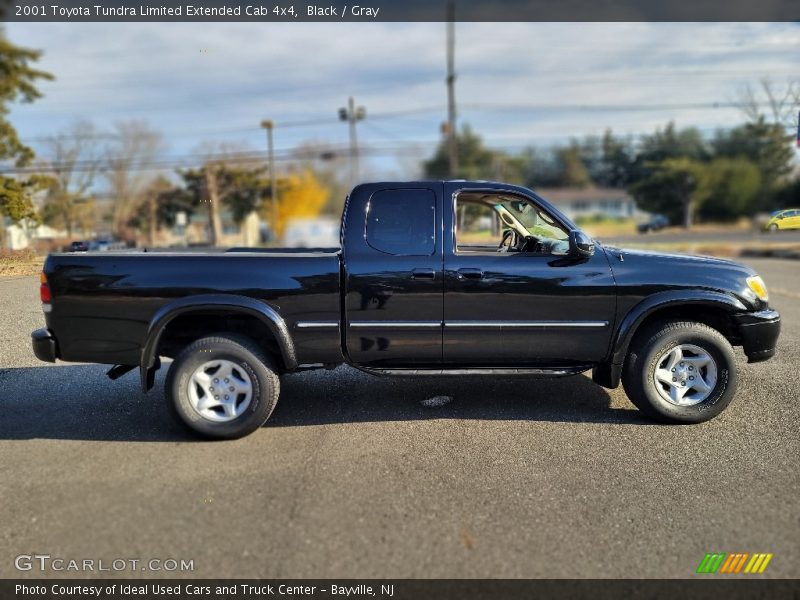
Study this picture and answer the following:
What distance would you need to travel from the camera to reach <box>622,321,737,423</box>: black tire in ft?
14.4

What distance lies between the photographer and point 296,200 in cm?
3675

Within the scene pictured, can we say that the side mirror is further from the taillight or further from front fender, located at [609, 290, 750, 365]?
the taillight

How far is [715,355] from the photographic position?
14.6ft

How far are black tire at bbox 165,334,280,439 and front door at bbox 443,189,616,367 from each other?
4.64 ft

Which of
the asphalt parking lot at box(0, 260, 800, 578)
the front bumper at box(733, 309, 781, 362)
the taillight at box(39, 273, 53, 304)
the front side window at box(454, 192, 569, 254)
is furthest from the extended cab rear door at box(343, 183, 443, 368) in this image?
the front bumper at box(733, 309, 781, 362)

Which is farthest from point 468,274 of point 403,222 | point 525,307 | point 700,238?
point 700,238

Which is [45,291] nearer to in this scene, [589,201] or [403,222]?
[403,222]

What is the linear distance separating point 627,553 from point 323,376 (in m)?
3.76


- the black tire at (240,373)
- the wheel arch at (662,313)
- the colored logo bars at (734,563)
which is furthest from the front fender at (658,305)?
the black tire at (240,373)

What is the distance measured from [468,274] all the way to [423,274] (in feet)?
1.12
